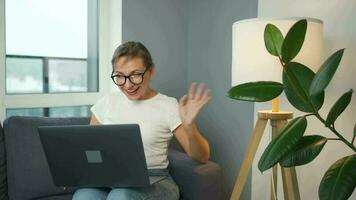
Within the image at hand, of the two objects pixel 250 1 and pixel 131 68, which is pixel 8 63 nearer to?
pixel 131 68

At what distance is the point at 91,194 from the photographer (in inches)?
58.8

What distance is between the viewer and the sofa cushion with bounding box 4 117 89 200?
183 cm

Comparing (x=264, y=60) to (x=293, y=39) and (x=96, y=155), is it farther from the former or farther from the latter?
(x=96, y=155)

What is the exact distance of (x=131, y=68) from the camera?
1.67m

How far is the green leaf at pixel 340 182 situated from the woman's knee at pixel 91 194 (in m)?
0.86

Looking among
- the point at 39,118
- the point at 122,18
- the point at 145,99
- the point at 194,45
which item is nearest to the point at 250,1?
the point at 194,45

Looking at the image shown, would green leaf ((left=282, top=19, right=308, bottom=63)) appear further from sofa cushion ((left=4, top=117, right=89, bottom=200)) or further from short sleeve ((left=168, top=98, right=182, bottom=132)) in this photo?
sofa cushion ((left=4, top=117, right=89, bottom=200))

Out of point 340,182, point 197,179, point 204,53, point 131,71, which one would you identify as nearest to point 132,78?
point 131,71

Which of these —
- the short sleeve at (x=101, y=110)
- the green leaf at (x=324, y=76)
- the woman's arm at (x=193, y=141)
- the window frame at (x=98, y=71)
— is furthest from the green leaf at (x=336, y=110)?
the window frame at (x=98, y=71)

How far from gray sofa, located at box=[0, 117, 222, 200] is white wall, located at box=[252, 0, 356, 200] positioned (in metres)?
0.52

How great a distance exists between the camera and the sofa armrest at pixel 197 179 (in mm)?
1759

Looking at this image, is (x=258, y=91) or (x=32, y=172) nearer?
(x=258, y=91)

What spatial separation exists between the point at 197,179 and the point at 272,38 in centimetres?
74

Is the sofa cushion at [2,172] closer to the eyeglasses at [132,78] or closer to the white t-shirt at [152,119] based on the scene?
the white t-shirt at [152,119]
